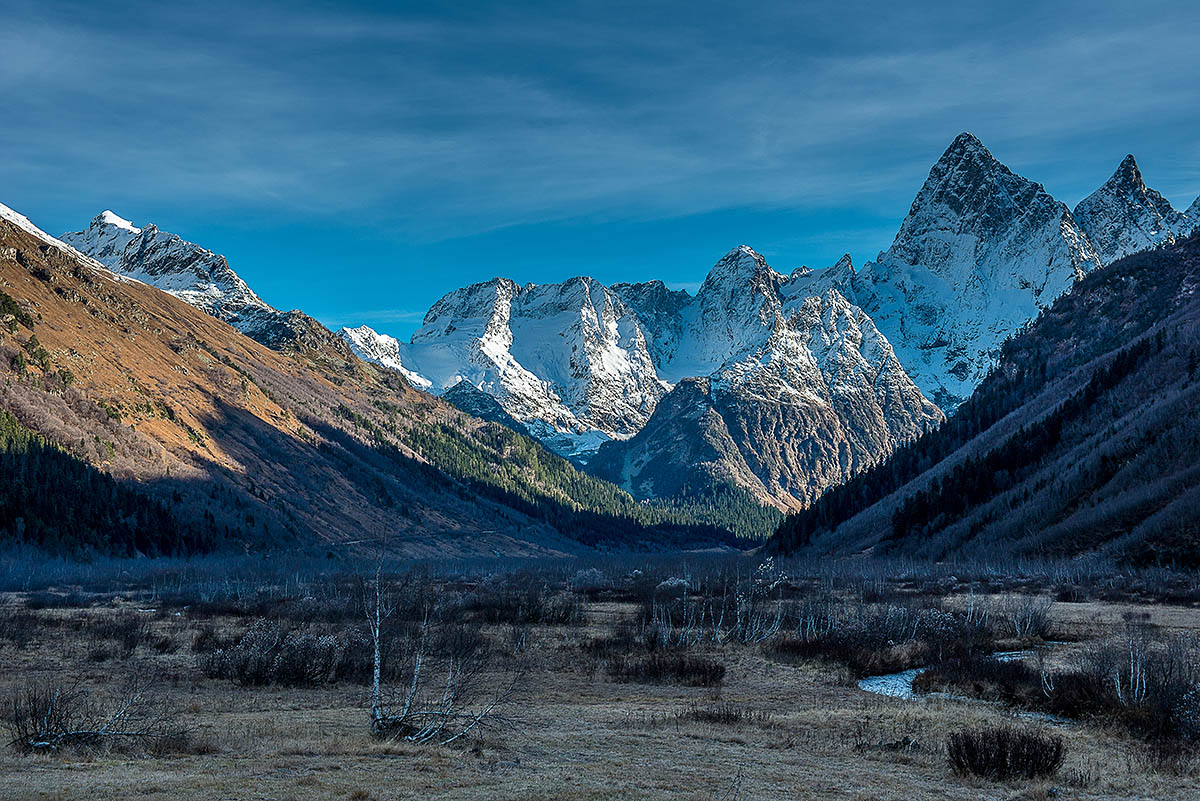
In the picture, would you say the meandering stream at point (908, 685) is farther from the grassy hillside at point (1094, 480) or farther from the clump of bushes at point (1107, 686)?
the grassy hillside at point (1094, 480)

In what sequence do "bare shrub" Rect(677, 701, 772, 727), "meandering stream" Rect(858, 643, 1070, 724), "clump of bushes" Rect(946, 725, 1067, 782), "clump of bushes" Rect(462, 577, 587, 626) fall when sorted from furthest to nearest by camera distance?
"clump of bushes" Rect(462, 577, 587, 626)
"meandering stream" Rect(858, 643, 1070, 724)
"bare shrub" Rect(677, 701, 772, 727)
"clump of bushes" Rect(946, 725, 1067, 782)

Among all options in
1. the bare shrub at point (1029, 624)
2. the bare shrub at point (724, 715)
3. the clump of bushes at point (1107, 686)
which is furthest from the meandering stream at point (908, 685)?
the bare shrub at point (724, 715)

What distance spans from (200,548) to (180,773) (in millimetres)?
153601

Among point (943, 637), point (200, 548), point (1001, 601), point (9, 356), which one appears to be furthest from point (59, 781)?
point (9, 356)

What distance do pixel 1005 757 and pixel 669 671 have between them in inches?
882

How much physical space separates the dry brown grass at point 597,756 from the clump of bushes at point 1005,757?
1.43ft

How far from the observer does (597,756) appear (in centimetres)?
2461

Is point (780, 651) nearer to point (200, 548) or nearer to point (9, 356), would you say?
point (200, 548)

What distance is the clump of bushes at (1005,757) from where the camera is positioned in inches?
905

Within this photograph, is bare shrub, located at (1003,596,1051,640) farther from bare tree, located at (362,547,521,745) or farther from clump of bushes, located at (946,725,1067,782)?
bare tree, located at (362,547,521,745)

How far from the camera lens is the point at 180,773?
65.9ft

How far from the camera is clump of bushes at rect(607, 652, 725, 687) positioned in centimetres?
4269

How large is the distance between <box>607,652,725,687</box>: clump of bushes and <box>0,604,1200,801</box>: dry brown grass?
8.15ft

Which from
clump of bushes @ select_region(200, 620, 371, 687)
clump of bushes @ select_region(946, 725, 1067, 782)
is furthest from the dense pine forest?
clump of bushes @ select_region(946, 725, 1067, 782)
